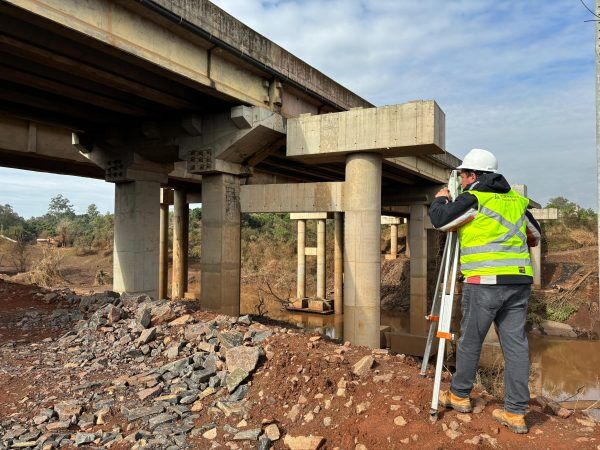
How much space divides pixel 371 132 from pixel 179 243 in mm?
16229

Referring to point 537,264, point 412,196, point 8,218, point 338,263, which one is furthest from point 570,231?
point 8,218

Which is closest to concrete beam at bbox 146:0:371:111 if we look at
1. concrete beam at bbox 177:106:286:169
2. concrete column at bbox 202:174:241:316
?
concrete beam at bbox 177:106:286:169

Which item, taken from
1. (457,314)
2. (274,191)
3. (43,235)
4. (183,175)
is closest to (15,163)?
(183,175)

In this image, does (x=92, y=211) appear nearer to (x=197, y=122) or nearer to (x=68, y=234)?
(x=68, y=234)

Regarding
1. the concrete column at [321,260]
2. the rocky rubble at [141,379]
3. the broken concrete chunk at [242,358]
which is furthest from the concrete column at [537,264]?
the broken concrete chunk at [242,358]

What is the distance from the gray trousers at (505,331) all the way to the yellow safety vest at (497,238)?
0.15 meters

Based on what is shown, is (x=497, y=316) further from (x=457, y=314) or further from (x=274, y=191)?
(x=457, y=314)

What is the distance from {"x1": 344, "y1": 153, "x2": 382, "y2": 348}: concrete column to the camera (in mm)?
10102

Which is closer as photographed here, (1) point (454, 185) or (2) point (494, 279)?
(2) point (494, 279)

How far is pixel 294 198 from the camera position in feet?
36.0

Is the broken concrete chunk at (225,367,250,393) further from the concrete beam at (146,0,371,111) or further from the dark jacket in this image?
the concrete beam at (146,0,371,111)

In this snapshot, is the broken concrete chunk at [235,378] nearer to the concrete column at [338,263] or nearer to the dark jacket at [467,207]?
the dark jacket at [467,207]

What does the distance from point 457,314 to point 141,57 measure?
67.5 feet

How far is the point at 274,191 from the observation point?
11336mm
